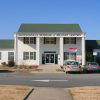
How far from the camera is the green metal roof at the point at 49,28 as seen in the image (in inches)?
2164

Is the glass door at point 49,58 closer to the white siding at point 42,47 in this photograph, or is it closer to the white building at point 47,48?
the white building at point 47,48

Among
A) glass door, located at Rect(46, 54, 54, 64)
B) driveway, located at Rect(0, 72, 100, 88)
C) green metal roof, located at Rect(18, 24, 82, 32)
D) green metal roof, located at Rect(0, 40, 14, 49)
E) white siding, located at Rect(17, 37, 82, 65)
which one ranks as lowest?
driveway, located at Rect(0, 72, 100, 88)

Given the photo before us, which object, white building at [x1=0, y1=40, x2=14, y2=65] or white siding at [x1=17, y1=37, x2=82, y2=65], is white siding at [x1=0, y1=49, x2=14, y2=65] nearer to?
white building at [x1=0, y1=40, x2=14, y2=65]

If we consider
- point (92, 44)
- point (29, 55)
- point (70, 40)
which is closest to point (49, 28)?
point (70, 40)

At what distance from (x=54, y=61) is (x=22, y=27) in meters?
8.72

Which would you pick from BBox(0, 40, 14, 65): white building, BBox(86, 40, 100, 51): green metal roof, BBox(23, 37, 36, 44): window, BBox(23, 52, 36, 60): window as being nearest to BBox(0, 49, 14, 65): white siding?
BBox(0, 40, 14, 65): white building

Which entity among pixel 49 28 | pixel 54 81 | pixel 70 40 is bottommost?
pixel 54 81

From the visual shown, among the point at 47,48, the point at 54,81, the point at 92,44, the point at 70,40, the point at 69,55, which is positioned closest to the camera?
the point at 54,81

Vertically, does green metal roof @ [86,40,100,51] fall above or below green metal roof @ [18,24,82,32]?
below

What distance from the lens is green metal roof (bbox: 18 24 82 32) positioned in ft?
180

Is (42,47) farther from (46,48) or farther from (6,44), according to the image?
(6,44)

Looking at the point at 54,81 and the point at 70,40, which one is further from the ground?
the point at 70,40

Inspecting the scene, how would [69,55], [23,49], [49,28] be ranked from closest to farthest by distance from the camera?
[23,49]
[69,55]
[49,28]

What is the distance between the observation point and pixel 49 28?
56.3 meters
